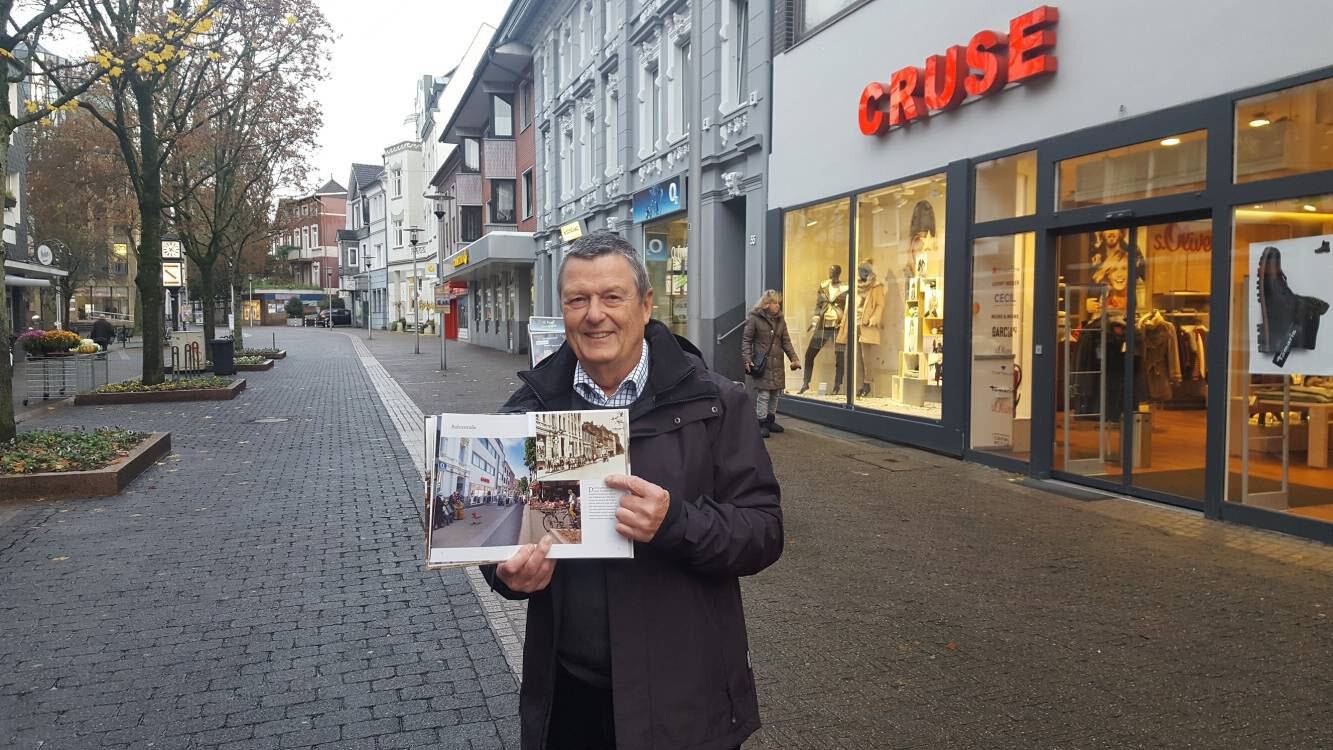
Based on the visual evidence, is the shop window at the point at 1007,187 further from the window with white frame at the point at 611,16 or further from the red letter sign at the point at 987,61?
the window with white frame at the point at 611,16

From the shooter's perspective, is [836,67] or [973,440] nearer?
[973,440]

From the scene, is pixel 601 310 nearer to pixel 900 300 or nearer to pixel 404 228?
pixel 900 300

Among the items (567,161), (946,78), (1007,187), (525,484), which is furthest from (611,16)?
(525,484)

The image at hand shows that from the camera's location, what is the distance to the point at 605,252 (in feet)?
7.32

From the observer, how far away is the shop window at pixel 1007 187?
10047 millimetres

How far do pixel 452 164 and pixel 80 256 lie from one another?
17800 mm

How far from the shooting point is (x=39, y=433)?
10867mm

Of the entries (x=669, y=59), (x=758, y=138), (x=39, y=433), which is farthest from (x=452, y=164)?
(x=39, y=433)

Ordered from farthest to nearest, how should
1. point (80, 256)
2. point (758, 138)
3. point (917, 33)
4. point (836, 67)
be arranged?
point (80, 256)
point (758, 138)
point (836, 67)
point (917, 33)

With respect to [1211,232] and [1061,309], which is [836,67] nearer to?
[1061,309]

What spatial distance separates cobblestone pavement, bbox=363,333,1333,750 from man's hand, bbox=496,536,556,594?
217cm

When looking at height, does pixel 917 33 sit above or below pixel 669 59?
below

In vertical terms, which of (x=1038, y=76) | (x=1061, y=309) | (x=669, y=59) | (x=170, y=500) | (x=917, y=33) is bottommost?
(x=170, y=500)

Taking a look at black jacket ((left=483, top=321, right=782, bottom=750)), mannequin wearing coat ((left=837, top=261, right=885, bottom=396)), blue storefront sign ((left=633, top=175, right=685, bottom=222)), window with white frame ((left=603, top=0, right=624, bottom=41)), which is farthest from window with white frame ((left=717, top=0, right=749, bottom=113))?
black jacket ((left=483, top=321, right=782, bottom=750))
